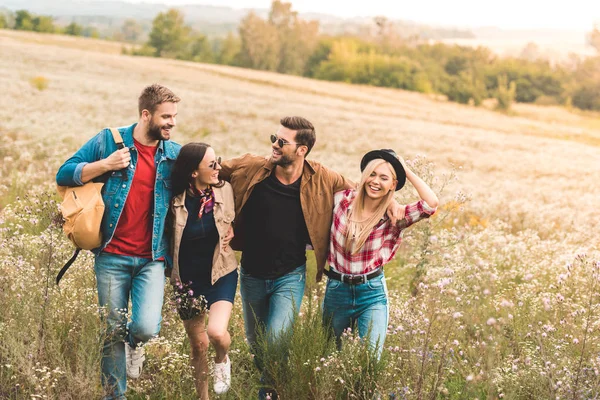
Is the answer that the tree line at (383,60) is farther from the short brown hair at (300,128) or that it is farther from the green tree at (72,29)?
the short brown hair at (300,128)

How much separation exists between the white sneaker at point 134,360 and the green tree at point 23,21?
120682 mm

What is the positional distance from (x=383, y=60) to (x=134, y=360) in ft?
324

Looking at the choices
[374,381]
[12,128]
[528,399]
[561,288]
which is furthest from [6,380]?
[12,128]

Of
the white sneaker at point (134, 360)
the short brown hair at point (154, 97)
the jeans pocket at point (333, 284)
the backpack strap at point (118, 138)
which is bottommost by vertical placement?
the white sneaker at point (134, 360)

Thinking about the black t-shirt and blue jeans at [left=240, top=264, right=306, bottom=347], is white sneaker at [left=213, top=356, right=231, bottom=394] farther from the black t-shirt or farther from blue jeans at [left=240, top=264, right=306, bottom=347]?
the black t-shirt

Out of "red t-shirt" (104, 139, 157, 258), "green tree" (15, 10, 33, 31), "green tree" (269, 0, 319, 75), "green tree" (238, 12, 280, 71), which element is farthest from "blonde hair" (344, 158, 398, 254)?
"green tree" (15, 10, 33, 31)

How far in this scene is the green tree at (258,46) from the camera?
110 m

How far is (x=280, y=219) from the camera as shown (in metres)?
A: 5.34

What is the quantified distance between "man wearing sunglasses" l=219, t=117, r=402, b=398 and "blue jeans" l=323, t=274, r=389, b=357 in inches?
12.0

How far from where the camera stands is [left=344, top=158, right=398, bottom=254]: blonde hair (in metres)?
5.04

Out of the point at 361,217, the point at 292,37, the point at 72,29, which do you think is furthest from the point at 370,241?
the point at 72,29

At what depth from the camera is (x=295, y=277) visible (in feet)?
17.5

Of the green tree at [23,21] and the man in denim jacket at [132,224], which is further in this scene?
the green tree at [23,21]

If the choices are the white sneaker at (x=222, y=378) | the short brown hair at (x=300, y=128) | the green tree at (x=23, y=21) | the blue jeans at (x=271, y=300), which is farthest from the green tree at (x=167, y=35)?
the white sneaker at (x=222, y=378)
